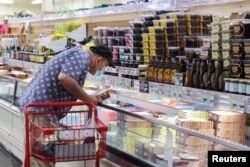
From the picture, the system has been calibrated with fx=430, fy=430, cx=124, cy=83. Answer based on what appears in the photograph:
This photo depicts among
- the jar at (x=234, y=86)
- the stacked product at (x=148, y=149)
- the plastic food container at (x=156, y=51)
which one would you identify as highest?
the plastic food container at (x=156, y=51)

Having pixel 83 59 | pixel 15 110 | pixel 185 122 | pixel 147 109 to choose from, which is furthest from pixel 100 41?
pixel 15 110

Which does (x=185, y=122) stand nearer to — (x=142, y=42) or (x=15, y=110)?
(x=142, y=42)

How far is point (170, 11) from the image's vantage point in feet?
11.2

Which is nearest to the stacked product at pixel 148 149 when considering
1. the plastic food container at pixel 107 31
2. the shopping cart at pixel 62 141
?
the shopping cart at pixel 62 141

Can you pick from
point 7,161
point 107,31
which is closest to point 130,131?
point 107,31

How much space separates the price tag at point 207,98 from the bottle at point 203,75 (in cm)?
6

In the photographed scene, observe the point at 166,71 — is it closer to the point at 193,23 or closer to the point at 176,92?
the point at 176,92

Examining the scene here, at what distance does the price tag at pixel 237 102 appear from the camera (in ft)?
7.56

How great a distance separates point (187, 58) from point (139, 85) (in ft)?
1.80

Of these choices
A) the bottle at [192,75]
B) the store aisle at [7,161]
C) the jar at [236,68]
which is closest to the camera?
the jar at [236,68]

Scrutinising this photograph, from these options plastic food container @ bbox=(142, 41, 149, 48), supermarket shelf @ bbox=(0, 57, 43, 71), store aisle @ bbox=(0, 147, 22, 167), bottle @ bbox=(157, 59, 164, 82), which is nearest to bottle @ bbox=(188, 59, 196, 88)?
bottle @ bbox=(157, 59, 164, 82)

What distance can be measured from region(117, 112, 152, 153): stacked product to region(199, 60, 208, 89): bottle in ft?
2.49

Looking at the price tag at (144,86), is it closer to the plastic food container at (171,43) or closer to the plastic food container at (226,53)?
the plastic food container at (171,43)

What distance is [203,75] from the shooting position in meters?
2.65
